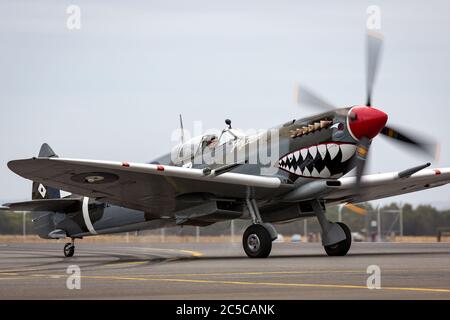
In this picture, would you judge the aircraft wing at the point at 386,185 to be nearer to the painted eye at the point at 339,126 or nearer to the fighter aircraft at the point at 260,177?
the fighter aircraft at the point at 260,177

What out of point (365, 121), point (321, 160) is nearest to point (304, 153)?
point (321, 160)

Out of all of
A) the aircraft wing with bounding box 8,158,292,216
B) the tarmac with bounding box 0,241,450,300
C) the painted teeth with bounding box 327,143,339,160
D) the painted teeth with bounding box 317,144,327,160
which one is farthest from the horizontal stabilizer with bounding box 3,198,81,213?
the painted teeth with bounding box 327,143,339,160

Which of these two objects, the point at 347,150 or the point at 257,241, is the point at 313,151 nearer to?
the point at 347,150

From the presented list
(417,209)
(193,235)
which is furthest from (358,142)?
(417,209)

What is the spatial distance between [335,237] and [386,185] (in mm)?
1980

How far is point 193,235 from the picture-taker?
47500 millimetres

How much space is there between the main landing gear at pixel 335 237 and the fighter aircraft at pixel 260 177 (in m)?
0.02

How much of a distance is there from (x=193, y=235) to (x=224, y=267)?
3412 cm

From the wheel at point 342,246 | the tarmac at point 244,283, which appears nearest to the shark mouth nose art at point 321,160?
the wheel at point 342,246

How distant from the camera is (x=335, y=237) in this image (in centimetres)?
1664

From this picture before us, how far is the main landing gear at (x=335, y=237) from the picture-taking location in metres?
16.6

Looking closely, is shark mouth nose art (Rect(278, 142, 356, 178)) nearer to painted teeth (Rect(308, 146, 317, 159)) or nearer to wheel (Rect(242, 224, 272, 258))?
painted teeth (Rect(308, 146, 317, 159))

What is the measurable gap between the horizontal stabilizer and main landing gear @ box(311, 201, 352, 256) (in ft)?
23.0
